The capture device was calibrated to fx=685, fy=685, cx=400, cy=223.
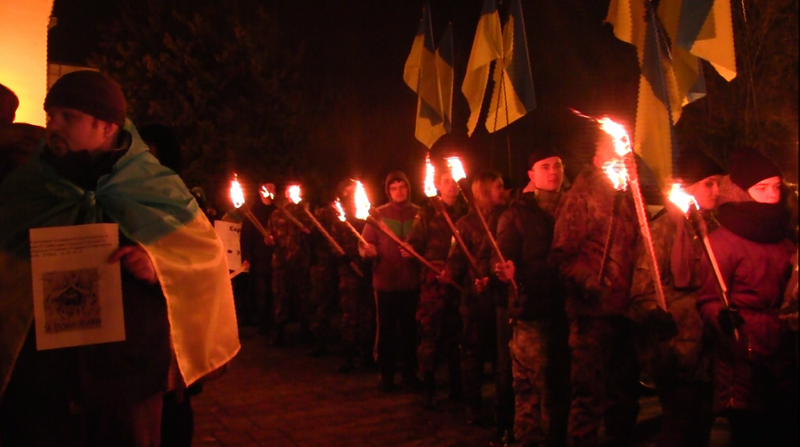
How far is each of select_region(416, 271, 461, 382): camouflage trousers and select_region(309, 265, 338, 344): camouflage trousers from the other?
287 centimetres

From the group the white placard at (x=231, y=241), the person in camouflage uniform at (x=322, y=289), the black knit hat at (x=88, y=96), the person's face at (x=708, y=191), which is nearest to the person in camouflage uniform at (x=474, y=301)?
the person's face at (x=708, y=191)

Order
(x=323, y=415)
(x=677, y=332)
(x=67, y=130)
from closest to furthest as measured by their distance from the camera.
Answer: (x=67, y=130) → (x=677, y=332) → (x=323, y=415)

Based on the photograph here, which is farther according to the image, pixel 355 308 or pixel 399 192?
pixel 355 308

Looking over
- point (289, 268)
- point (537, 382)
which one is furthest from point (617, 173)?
point (289, 268)

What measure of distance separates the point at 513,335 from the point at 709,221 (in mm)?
1709

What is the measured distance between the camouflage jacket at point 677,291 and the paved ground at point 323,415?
5.48 ft

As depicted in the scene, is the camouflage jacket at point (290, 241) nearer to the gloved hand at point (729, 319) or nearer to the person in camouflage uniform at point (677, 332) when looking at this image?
the person in camouflage uniform at point (677, 332)

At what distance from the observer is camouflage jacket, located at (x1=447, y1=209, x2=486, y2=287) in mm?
6352

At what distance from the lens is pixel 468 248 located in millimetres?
6398

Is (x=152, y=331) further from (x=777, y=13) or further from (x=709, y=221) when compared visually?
(x=777, y=13)

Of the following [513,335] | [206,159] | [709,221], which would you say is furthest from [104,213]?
[206,159]

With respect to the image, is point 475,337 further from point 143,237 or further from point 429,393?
point 143,237

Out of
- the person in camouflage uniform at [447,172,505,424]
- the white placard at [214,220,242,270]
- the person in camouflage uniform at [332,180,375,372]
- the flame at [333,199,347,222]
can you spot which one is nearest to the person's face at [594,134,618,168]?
the person in camouflage uniform at [447,172,505,424]

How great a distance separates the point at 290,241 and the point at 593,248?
19.6 feet
